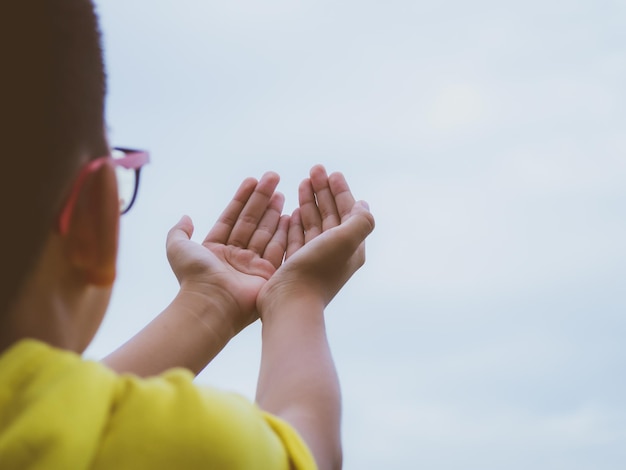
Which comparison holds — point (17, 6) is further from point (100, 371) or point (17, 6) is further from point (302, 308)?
point (302, 308)

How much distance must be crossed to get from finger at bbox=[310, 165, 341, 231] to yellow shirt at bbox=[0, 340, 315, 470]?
2.00ft

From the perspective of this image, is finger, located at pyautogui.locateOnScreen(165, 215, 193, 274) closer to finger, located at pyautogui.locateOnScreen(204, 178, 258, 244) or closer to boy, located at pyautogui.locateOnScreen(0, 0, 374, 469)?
finger, located at pyautogui.locateOnScreen(204, 178, 258, 244)

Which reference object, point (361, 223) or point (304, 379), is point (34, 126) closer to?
point (304, 379)

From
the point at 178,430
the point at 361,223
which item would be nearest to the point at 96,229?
the point at 178,430

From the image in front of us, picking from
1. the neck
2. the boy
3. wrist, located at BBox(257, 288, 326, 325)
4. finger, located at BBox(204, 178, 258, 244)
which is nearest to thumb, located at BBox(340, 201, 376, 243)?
wrist, located at BBox(257, 288, 326, 325)

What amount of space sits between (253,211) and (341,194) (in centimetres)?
14

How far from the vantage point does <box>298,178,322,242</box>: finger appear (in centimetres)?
126

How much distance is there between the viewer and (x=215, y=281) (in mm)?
1135

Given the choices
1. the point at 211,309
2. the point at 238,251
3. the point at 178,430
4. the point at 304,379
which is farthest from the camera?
the point at 238,251

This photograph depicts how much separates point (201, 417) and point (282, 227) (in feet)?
2.30

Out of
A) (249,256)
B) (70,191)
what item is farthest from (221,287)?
(70,191)

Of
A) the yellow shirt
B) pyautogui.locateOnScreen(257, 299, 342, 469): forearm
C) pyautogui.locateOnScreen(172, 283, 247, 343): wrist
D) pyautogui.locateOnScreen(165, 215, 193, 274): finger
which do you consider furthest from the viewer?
pyautogui.locateOnScreen(165, 215, 193, 274): finger

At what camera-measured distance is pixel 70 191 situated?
0.64 m

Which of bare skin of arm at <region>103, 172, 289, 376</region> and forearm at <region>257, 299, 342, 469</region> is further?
bare skin of arm at <region>103, 172, 289, 376</region>
